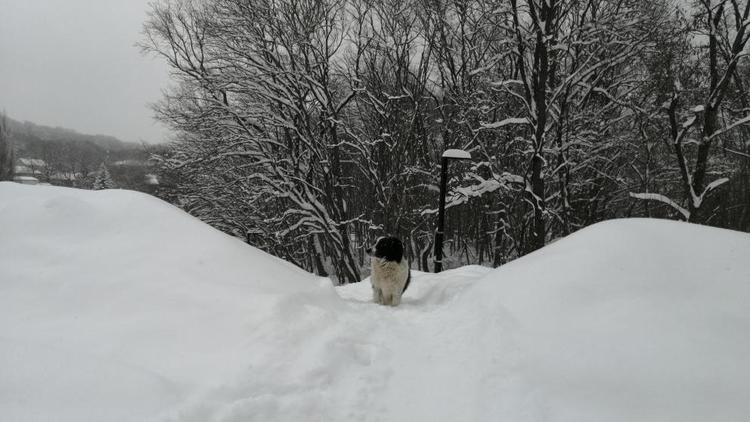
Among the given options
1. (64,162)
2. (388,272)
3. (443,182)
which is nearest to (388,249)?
(388,272)

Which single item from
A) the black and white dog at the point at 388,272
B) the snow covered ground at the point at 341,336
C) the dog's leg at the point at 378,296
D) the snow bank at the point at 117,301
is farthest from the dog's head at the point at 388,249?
the snow covered ground at the point at 341,336

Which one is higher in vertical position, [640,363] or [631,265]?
[631,265]

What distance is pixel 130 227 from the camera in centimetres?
405

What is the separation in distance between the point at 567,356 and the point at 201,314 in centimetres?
286

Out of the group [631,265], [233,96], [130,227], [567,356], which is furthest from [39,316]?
[233,96]

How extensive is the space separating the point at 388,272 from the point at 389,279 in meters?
0.11

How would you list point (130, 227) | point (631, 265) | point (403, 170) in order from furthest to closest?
point (403, 170), point (130, 227), point (631, 265)

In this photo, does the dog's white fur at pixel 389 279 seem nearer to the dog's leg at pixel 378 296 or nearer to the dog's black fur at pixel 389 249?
the dog's leg at pixel 378 296

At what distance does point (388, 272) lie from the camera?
5773 mm

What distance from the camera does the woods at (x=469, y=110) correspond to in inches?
377

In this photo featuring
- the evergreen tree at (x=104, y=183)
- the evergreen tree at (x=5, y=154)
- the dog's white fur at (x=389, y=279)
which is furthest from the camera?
the evergreen tree at (x=104, y=183)

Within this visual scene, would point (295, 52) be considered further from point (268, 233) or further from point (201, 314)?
point (201, 314)

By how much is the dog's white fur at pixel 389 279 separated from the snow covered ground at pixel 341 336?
61.7 inches

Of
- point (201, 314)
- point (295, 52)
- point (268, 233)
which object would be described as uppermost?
point (295, 52)
